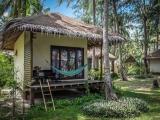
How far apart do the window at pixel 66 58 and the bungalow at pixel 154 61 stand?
1850 cm

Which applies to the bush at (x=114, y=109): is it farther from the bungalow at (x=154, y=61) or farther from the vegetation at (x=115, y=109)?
the bungalow at (x=154, y=61)

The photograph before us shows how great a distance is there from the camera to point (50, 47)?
12.6 m

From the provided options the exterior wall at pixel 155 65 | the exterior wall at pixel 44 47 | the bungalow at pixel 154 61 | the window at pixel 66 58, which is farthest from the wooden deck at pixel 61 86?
the exterior wall at pixel 155 65

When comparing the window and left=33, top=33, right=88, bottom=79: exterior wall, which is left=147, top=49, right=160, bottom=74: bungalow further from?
left=33, top=33, right=88, bottom=79: exterior wall

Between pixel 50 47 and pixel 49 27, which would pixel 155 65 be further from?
pixel 49 27

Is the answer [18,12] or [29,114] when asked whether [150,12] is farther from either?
[29,114]

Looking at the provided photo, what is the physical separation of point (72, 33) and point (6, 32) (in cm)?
297

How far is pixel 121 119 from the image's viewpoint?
7629mm

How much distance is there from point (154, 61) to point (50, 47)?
73.4 feet

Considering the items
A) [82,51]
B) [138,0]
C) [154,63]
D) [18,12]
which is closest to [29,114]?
[82,51]

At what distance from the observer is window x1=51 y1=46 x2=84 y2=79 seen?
41.9 feet

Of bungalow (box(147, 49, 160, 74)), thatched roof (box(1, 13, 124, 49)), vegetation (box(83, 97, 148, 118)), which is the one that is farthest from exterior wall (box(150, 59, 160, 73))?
vegetation (box(83, 97, 148, 118))

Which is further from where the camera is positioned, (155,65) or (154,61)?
(154,61)

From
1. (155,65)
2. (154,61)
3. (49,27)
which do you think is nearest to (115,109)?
(49,27)
